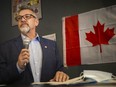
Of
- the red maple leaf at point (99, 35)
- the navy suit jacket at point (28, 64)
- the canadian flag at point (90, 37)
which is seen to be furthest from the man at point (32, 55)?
the red maple leaf at point (99, 35)

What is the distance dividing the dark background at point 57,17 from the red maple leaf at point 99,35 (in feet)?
0.73

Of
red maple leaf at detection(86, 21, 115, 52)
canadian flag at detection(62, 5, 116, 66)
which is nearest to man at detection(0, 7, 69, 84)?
canadian flag at detection(62, 5, 116, 66)

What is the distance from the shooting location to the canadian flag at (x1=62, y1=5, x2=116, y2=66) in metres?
1.78

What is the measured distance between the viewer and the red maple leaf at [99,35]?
1.78m

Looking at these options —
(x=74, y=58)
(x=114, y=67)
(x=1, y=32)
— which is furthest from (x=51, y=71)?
(x=1, y=32)

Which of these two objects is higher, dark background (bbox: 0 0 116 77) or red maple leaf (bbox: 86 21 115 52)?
dark background (bbox: 0 0 116 77)

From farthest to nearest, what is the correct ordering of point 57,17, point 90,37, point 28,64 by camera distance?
point 57,17 < point 90,37 < point 28,64

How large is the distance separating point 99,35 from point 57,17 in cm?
55

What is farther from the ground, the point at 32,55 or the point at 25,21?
Answer: the point at 25,21

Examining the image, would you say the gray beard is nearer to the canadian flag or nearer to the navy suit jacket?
the navy suit jacket

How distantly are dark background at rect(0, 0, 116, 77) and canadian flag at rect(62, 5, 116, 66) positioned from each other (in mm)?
49

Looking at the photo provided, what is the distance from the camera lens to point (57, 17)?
209cm

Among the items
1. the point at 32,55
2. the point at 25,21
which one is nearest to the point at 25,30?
the point at 25,21

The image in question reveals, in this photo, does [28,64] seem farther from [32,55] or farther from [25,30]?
[25,30]
